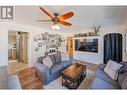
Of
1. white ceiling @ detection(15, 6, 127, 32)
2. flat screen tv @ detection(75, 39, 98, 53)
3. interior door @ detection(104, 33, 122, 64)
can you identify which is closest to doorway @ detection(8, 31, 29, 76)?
white ceiling @ detection(15, 6, 127, 32)

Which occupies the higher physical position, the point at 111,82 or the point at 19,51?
the point at 19,51

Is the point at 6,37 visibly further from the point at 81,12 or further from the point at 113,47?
the point at 113,47

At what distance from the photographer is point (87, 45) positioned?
5551 millimetres

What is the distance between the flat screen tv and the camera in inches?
201

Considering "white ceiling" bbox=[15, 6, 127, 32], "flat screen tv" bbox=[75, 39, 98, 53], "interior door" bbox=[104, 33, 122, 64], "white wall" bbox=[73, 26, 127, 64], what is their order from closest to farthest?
1. "white ceiling" bbox=[15, 6, 127, 32]
2. "white wall" bbox=[73, 26, 127, 64]
3. "interior door" bbox=[104, 33, 122, 64]
4. "flat screen tv" bbox=[75, 39, 98, 53]

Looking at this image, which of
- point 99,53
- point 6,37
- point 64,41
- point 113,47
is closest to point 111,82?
point 113,47

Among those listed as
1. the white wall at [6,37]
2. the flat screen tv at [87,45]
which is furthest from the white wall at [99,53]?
the white wall at [6,37]

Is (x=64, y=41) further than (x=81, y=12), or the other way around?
(x=64, y=41)

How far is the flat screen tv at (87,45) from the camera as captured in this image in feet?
16.7

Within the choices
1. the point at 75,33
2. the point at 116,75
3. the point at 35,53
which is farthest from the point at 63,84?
the point at 75,33

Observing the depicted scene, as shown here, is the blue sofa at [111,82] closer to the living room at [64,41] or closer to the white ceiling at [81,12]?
the living room at [64,41]

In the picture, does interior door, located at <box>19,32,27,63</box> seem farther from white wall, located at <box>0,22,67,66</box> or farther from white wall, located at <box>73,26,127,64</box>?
white wall, located at <box>73,26,127,64</box>
